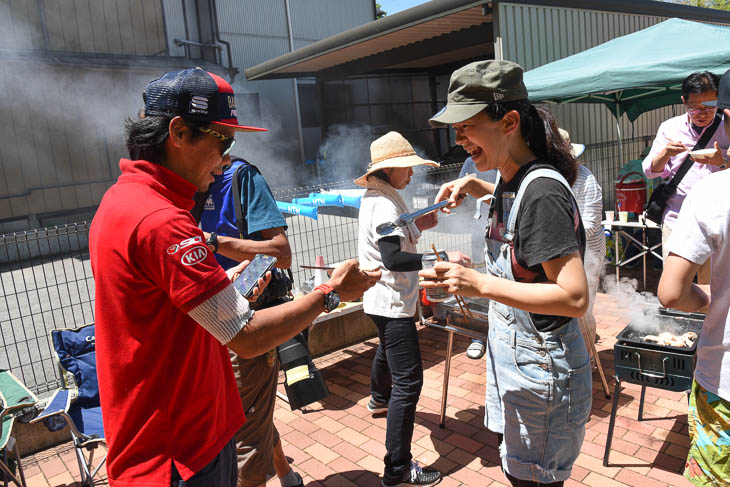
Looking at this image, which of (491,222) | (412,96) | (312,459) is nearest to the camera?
(491,222)

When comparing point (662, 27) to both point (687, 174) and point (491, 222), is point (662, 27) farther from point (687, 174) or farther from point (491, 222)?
point (491, 222)

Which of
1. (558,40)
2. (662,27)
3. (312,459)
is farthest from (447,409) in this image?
(558,40)

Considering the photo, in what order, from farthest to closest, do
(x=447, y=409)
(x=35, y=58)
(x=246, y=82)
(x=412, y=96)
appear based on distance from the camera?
(x=412, y=96)
(x=246, y=82)
(x=35, y=58)
(x=447, y=409)

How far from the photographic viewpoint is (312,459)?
387 centimetres

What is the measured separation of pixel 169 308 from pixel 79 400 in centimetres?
282

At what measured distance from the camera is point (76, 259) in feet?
40.1

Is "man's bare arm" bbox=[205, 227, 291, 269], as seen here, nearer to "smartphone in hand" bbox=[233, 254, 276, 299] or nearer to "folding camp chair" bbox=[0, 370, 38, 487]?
"smartphone in hand" bbox=[233, 254, 276, 299]

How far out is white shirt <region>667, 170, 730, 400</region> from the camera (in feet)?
5.93

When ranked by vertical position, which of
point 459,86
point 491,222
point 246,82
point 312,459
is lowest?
point 312,459

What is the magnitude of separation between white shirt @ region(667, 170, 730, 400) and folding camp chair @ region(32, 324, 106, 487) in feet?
11.2

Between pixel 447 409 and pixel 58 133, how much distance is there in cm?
1340

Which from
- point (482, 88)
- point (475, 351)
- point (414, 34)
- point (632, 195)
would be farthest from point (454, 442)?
point (414, 34)

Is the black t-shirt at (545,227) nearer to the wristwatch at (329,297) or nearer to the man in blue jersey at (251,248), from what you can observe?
the wristwatch at (329,297)

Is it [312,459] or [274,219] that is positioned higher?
[274,219]
